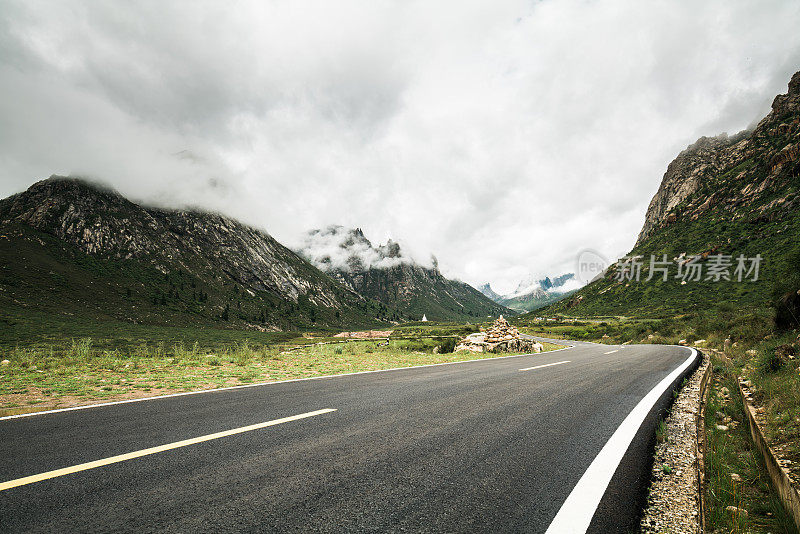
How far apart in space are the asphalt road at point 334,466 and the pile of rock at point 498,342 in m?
16.2

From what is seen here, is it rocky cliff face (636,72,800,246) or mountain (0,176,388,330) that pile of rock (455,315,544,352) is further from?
mountain (0,176,388,330)

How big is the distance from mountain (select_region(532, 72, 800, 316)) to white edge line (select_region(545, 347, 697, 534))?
5952 centimetres

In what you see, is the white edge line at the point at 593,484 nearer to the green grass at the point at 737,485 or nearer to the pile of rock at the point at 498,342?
the green grass at the point at 737,485

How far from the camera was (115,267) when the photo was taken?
478 ft

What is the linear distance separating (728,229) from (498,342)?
10592 cm

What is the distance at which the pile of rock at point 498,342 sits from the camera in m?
22.7

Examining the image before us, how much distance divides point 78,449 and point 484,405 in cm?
594

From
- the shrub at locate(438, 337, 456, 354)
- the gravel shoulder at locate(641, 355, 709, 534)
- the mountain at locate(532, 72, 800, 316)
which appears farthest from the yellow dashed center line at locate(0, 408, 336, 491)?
the mountain at locate(532, 72, 800, 316)

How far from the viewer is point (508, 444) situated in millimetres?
4262

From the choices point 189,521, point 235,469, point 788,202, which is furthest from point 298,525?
point 788,202

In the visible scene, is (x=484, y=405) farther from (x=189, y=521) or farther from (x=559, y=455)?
(x=189, y=521)

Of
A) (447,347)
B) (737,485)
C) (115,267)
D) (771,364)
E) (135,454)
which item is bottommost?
(447,347)

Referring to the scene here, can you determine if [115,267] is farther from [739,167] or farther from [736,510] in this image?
[739,167]

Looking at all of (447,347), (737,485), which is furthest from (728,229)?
(737,485)
